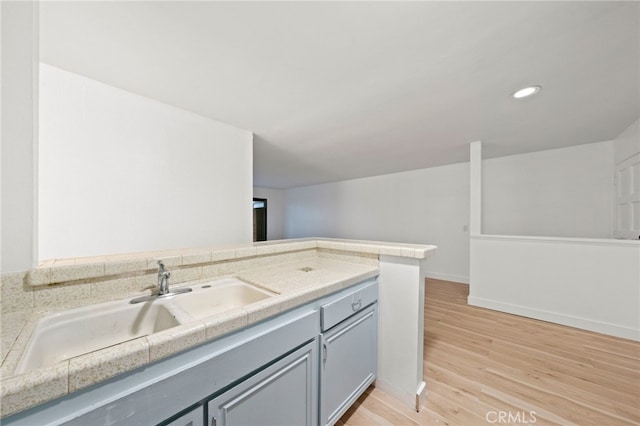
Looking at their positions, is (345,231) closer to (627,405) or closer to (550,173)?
(550,173)

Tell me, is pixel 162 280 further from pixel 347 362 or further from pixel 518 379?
pixel 518 379

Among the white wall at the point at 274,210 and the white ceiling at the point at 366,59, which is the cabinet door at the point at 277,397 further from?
the white wall at the point at 274,210

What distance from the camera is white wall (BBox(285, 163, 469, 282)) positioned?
171 inches

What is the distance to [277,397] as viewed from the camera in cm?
98

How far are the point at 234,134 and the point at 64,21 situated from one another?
1483 millimetres

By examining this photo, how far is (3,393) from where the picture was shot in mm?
469

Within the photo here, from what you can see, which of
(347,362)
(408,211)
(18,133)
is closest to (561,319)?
(408,211)

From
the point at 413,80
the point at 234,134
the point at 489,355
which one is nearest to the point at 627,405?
the point at 489,355

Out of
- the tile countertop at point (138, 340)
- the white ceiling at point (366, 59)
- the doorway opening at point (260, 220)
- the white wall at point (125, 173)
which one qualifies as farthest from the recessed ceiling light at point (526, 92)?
the doorway opening at point (260, 220)

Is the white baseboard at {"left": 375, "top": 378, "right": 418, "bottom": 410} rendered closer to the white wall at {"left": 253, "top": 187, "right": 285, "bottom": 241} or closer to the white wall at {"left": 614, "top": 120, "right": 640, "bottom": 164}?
the white wall at {"left": 614, "top": 120, "right": 640, "bottom": 164}

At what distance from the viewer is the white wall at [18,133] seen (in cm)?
83

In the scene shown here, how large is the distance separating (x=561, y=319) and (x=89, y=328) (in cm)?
415

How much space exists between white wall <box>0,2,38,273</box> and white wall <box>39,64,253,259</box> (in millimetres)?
1088

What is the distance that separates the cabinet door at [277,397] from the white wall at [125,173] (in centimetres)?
177
